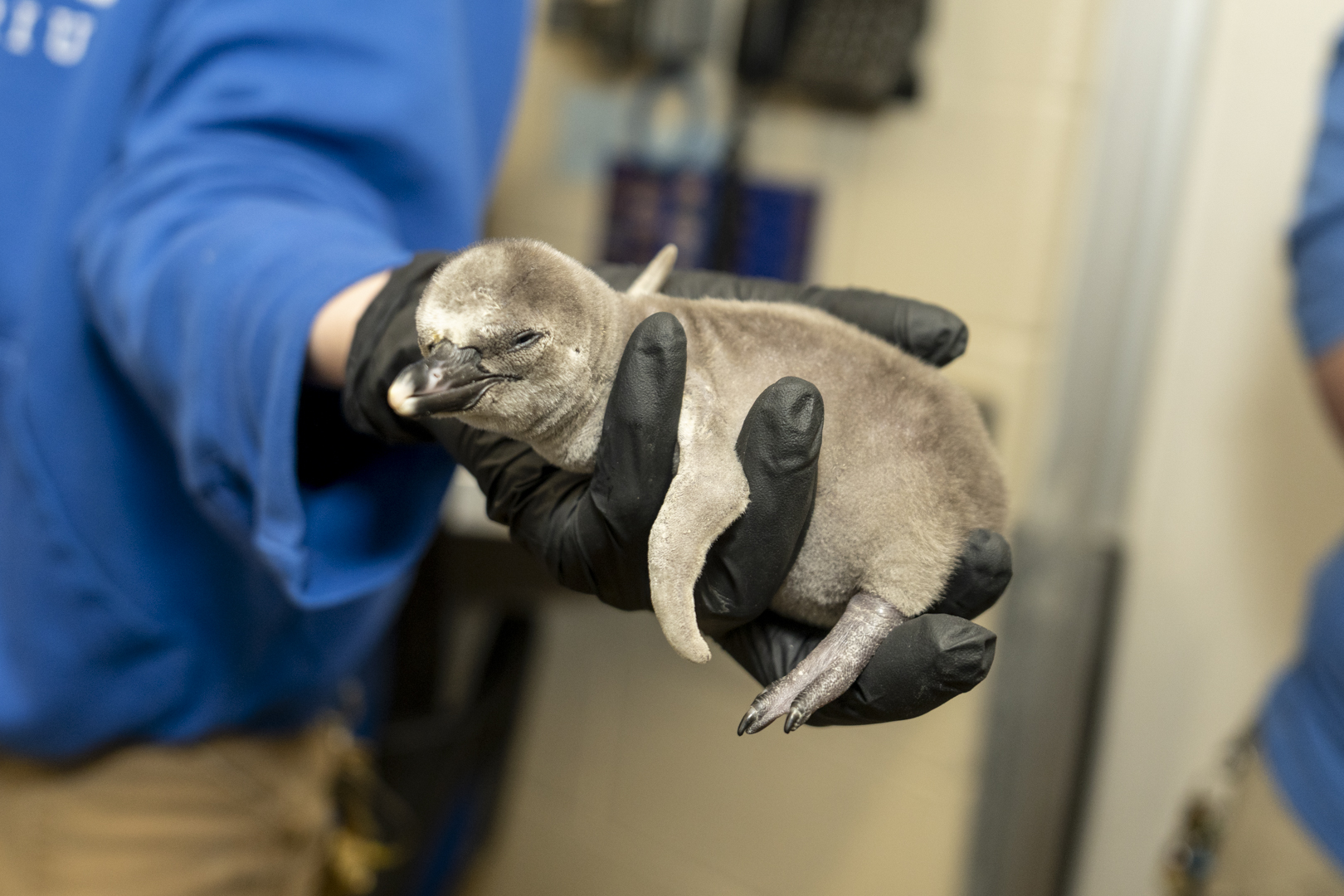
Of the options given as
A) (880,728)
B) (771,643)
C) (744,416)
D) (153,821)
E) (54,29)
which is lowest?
(153,821)

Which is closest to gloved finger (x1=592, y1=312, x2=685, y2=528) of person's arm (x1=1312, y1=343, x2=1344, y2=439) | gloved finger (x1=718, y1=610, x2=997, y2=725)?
gloved finger (x1=718, y1=610, x2=997, y2=725)

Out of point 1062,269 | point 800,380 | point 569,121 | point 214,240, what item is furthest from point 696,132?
point 800,380

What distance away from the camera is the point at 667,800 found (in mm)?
987

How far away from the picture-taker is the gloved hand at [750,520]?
392 mm

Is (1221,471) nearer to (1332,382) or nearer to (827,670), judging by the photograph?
(1332,382)

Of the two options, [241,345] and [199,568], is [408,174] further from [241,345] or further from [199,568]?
[199,568]

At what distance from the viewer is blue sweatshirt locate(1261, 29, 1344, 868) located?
2.35ft

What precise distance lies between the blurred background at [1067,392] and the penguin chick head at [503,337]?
0.47m

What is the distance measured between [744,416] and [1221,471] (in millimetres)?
763

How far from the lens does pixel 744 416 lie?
0.42 meters

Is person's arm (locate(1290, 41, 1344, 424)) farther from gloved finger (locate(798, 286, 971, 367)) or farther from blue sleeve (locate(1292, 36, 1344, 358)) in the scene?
gloved finger (locate(798, 286, 971, 367))

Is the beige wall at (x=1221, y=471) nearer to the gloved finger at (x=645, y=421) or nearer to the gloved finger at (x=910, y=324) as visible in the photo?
the gloved finger at (x=910, y=324)

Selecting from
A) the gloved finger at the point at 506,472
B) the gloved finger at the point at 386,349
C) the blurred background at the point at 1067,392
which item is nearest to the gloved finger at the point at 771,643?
the gloved finger at the point at 506,472

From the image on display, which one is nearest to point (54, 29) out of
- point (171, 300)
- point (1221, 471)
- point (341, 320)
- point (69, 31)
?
point (69, 31)
